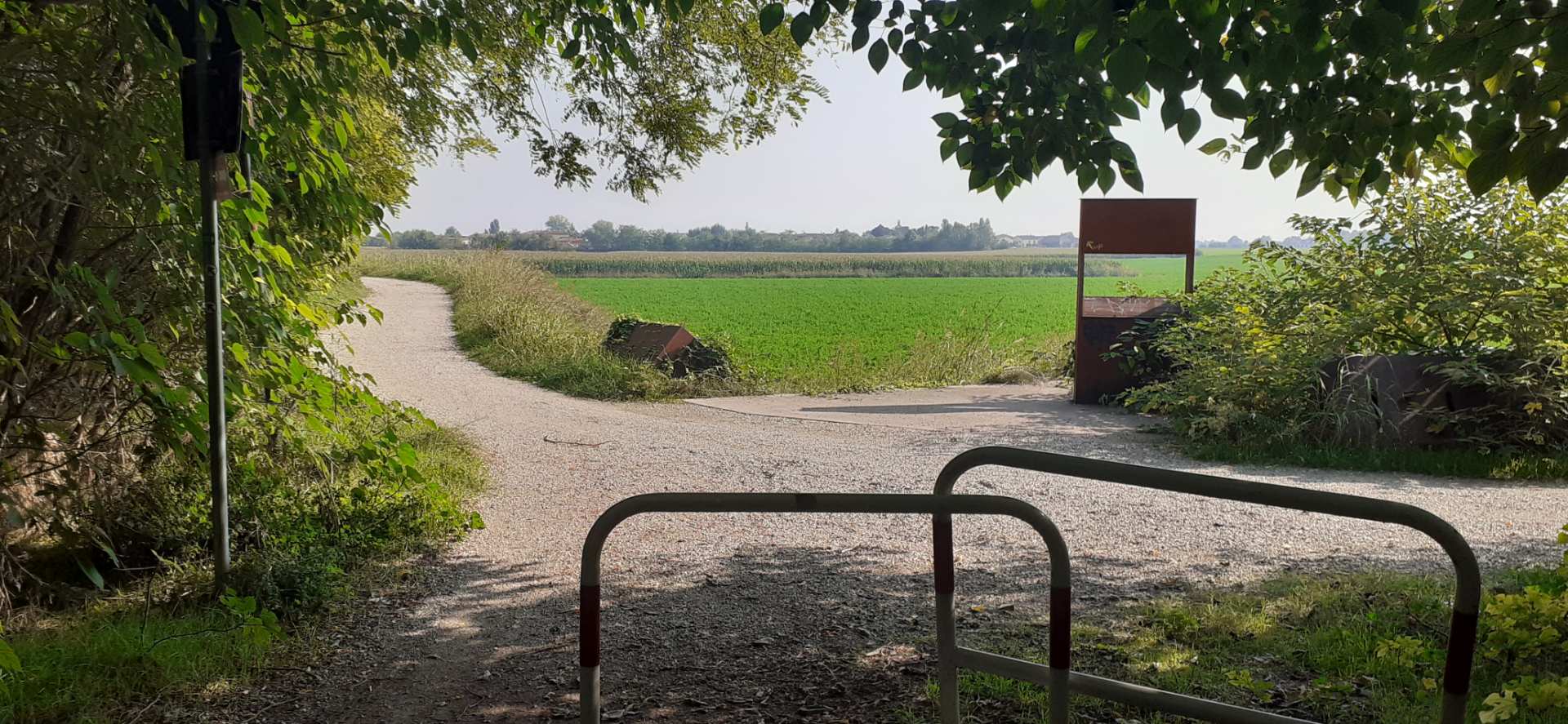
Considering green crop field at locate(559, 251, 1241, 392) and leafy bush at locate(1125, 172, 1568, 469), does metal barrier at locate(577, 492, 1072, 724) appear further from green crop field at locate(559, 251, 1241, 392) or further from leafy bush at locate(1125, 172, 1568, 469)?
green crop field at locate(559, 251, 1241, 392)

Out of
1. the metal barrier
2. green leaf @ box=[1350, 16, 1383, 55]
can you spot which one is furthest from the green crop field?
the metal barrier

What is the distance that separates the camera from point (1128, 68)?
3.21 m

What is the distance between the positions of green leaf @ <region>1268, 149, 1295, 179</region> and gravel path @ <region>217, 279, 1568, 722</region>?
2.17 meters

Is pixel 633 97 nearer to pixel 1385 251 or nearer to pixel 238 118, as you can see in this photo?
pixel 238 118

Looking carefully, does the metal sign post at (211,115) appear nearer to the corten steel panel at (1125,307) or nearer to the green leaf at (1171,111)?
the green leaf at (1171,111)

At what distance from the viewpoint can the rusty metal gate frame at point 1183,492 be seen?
2295mm

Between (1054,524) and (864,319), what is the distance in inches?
1085

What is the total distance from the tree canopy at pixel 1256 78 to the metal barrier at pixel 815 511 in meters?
1.40

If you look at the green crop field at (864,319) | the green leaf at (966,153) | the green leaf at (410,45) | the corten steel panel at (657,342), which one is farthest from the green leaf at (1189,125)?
the corten steel panel at (657,342)

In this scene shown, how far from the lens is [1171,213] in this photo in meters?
12.7

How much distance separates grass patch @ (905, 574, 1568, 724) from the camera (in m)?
3.59

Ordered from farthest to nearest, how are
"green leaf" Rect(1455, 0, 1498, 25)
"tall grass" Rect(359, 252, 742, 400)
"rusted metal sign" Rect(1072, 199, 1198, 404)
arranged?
"tall grass" Rect(359, 252, 742, 400), "rusted metal sign" Rect(1072, 199, 1198, 404), "green leaf" Rect(1455, 0, 1498, 25)

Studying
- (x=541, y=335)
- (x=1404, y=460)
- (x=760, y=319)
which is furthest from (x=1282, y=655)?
(x=760, y=319)

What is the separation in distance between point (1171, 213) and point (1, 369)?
A: 465 inches
